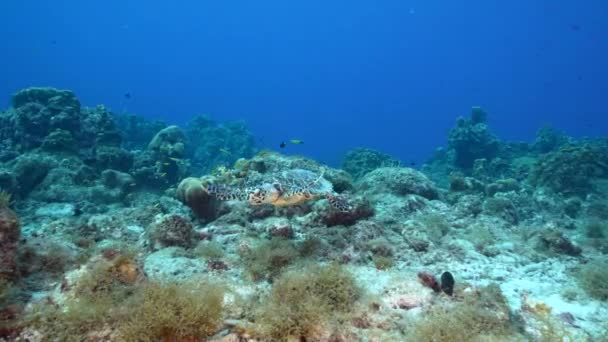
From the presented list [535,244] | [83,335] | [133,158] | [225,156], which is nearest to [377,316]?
[83,335]

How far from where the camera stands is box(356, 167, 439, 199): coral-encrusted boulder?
14039 mm

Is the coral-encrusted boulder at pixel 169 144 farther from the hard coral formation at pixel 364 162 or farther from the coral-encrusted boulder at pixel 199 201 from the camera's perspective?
the hard coral formation at pixel 364 162

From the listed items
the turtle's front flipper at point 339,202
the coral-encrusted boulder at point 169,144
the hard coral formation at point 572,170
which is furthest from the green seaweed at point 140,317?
the hard coral formation at point 572,170

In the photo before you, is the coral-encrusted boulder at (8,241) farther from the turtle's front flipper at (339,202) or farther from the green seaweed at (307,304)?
the turtle's front flipper at (339,202)

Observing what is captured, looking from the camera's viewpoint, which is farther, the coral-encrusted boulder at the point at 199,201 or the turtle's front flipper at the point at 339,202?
the coral-encrusted boulder at the point at 199,201

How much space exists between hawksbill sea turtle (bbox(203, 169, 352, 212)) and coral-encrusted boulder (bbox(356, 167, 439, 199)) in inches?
191

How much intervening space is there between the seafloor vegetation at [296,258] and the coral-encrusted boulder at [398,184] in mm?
53

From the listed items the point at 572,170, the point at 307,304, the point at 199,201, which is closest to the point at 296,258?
→ the point at 307,304

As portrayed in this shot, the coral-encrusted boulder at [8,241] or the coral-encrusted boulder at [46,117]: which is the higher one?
the coral-encrusted boulder at [46,117]

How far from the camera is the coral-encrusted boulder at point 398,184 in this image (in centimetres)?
1404

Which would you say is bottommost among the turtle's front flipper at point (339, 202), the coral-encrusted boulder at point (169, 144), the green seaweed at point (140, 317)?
the green seaweed at point (140, 317)

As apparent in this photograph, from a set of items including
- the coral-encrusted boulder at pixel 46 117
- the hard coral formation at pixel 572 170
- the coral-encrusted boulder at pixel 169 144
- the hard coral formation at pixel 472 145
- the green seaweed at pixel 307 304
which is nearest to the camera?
the green seaweed at pixel 307 304

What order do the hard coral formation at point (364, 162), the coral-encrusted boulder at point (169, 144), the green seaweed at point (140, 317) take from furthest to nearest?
1. the hard coral formation at point (364, 162)
2. the coral-encrusted boulder at point (169, 144)
3. the green seaweed at point (140, 317)

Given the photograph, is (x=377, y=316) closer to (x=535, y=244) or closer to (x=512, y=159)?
(x=535, y=244)
